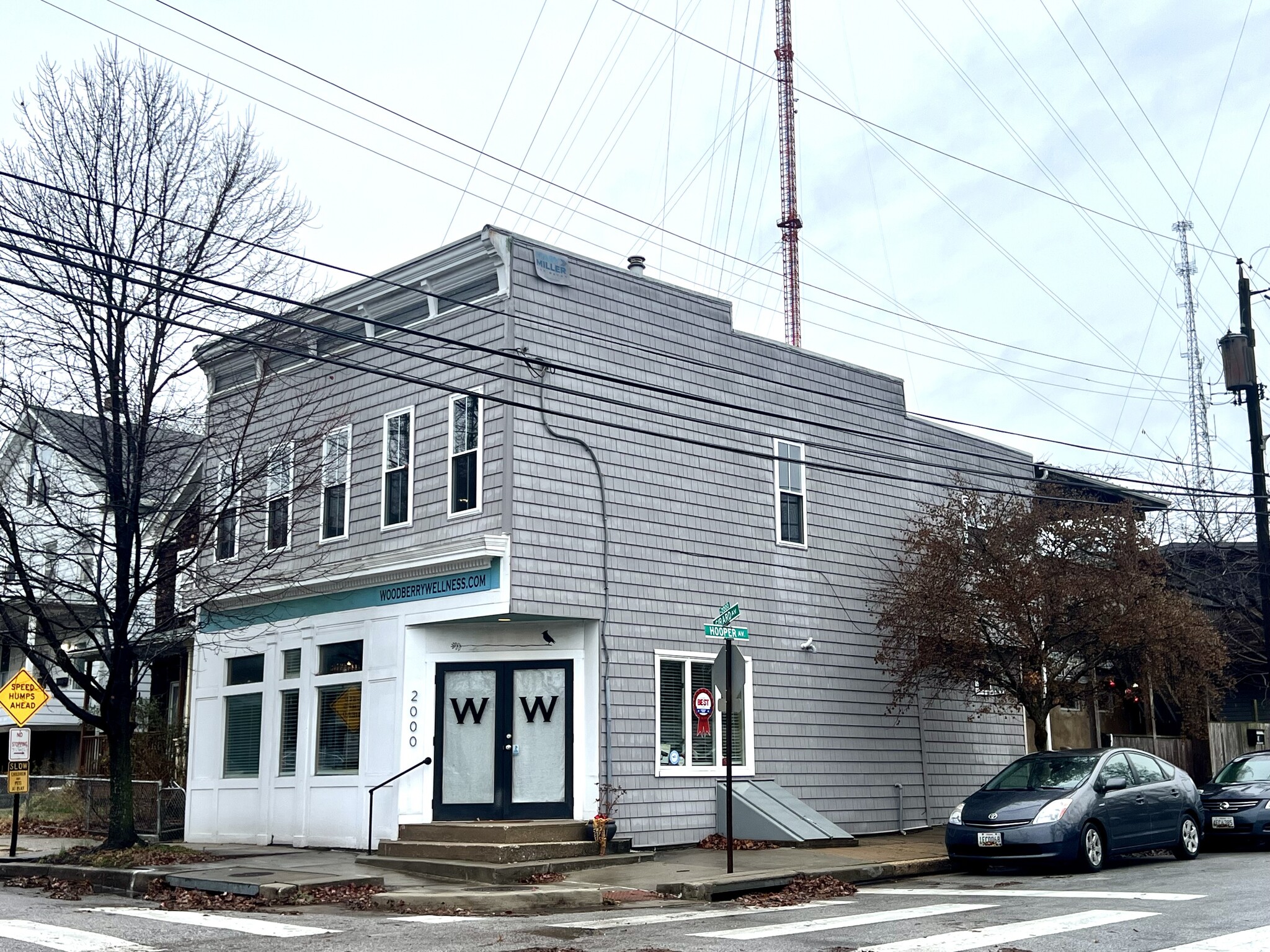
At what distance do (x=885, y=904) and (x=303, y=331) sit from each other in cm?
1286

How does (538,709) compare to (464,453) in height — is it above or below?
below

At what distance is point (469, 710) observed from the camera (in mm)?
18594

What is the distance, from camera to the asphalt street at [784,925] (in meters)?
9.67

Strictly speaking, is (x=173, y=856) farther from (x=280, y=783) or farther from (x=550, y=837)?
(x=550, y=837)

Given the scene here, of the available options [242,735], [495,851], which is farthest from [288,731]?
[495,851]

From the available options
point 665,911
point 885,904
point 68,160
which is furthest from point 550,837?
point 68,160

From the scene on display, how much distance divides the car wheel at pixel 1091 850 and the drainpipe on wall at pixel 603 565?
6264 mm

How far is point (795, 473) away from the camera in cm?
2197

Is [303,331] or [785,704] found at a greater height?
[303,331]

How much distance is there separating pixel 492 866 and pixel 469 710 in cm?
337

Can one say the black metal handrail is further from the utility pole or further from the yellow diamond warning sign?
the utility pole

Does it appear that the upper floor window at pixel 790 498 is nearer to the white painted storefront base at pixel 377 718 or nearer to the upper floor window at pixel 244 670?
the white painted storefront base at pixel 377 718

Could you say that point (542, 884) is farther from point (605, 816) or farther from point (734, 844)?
point (734, 844)

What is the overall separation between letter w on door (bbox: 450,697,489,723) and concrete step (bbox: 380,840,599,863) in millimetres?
1862
